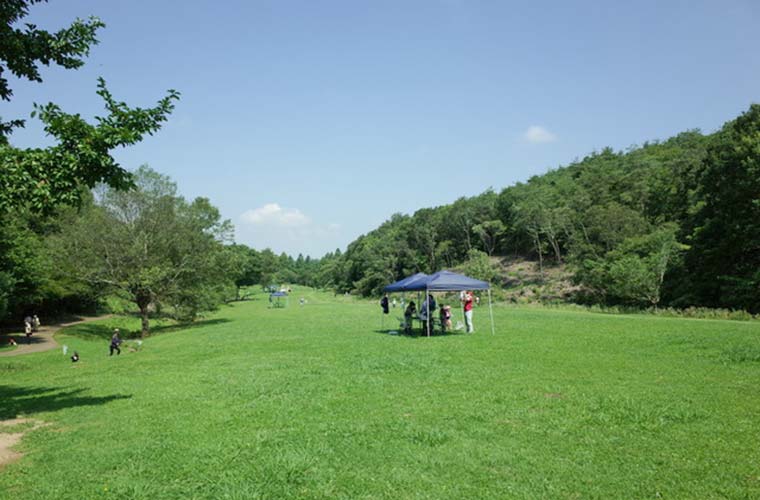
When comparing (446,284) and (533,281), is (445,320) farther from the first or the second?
(533,281)

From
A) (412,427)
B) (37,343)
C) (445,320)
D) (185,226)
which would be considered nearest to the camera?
(412,427)

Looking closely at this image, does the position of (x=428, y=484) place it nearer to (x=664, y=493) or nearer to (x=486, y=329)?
(x=664, y=493)

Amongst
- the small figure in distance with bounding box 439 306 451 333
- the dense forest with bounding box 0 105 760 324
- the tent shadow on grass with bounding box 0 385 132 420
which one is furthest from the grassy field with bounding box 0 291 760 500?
the dense forest with bounding box 0 105 760 324

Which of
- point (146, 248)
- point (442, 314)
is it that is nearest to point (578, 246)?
point (442, 314)

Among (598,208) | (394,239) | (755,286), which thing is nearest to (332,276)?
(394,239)

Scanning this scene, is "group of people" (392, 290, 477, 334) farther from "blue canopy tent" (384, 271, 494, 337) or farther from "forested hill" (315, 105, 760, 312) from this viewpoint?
"forested hill" (315, 105, 760, 312)

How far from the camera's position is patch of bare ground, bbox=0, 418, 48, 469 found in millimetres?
6974

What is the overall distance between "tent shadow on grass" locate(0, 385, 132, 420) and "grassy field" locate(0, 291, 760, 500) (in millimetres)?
80

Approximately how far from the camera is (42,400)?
36.9 ft

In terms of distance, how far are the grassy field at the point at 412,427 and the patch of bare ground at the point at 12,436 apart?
9.0 inches

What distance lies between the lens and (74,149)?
773 centimetres

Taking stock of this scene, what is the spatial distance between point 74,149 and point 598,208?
6381cm

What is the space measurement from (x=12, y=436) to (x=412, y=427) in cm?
708

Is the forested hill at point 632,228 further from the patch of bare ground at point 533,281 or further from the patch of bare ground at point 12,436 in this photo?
the patch of bare ground at point 12,436
